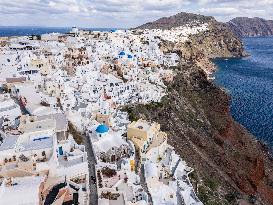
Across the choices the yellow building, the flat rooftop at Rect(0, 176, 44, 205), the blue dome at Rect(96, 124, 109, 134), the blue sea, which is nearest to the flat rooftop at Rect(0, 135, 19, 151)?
the flat rooftop at Rect(0, 176, 44, 205)

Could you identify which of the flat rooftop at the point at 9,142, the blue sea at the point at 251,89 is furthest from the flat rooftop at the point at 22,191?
the blue sea at the point at 251,89

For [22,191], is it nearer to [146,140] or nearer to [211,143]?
[146,140]

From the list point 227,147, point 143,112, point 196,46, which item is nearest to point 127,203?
point 143,112

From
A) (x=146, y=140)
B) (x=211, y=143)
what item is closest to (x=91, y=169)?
(x=146, y=140)

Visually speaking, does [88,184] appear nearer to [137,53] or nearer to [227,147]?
[227,147]

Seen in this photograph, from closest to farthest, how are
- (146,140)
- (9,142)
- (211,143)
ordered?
(9,142) < (146,140) < (211,143)

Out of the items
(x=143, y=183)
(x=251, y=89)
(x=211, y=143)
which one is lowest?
(x=251, y=89)
